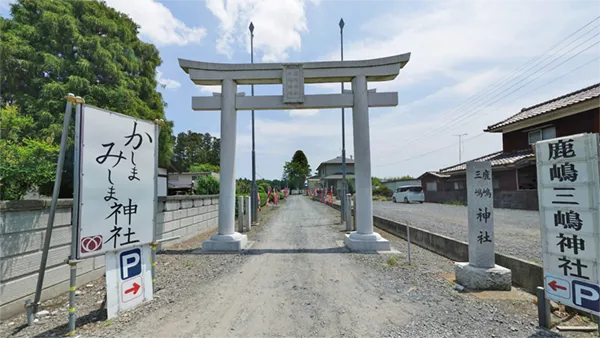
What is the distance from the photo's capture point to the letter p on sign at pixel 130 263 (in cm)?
344

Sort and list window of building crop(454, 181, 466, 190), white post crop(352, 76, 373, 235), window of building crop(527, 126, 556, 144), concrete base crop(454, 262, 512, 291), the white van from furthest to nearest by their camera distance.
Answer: the white van → window of building crop(454, 181, 466, 190) → window of building crop(527, 126, 556, 144) → white post crop(352, 76, 373, 235) → concrete base crop(454, 262, 512, 291)

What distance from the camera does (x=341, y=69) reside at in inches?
284

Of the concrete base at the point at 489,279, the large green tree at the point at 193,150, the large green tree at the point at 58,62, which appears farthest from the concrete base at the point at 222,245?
the large green tree at the point at 193,150

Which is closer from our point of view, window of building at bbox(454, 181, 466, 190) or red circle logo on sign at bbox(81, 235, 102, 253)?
red circle logo on sign at bbox(81, 235, 102, 253)

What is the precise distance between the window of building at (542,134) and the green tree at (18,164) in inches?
800

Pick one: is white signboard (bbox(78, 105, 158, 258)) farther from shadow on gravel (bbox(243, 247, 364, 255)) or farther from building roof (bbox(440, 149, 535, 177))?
building roof (bbox(440, 149, 535, 177))

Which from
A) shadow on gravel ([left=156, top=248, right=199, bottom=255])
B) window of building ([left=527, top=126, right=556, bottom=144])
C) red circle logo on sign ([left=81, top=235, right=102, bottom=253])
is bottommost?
shadow on gravel ([left=156, top=248, right=199, bottom=255])

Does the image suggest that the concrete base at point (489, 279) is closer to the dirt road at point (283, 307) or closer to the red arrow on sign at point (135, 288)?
the dirt road at point (283, 307)

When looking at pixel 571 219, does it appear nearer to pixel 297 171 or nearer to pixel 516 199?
pixel 516 199

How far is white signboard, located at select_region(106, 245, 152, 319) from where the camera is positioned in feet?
10.7

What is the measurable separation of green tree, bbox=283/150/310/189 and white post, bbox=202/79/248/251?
5864 centimetres

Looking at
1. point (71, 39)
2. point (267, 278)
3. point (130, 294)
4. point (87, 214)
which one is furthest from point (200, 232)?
point (71, 39)

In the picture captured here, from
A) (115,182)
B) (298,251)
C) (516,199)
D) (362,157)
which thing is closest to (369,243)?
(298,251)

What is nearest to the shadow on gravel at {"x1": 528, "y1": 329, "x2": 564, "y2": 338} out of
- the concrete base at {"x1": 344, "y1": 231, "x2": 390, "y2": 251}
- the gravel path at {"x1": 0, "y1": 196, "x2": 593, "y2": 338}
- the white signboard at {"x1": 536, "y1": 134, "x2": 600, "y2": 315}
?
the gravel path at {"x1": 0, "y1": 196, "x2": 593, "y2": 338}
